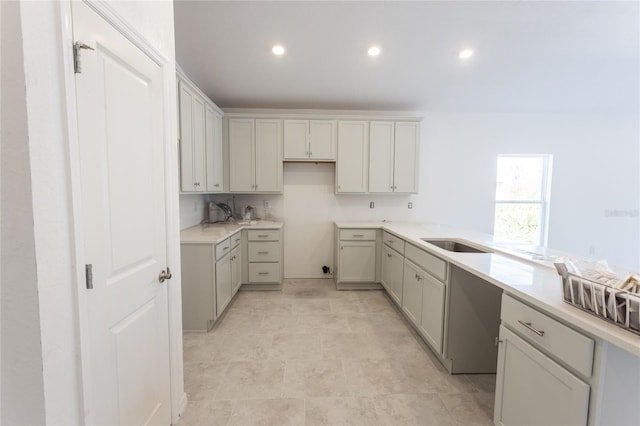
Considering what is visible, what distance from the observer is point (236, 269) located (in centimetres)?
315

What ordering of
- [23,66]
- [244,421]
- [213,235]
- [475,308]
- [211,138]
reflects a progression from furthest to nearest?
[211,138] < [213,235] < [475,308] < [244,421] < [23,66]

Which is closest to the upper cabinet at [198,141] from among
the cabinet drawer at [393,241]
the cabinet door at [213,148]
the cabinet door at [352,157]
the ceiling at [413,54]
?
the cabinet door at [213,148]

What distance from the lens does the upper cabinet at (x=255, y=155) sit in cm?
352

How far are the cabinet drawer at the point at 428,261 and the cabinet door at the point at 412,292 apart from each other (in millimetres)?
73

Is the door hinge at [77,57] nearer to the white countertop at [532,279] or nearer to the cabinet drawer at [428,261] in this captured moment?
the white countertop at [532,279]

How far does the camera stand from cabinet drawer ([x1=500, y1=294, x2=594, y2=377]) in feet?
2.97

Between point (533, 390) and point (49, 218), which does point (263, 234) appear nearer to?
point (49, 218)

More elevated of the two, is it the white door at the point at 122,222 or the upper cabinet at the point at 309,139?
the upper cabinet at the point at 309,139

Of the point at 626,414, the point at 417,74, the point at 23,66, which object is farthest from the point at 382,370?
the point at 417,74

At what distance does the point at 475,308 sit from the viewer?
6.12ft

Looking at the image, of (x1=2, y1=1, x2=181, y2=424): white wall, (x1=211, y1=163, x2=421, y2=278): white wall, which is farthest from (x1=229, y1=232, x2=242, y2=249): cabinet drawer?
(x1=2, y1=1, x2=181, y2=424): white wall

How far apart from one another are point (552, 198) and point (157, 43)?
17.7 feet

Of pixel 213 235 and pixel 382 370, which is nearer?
pixel 382 370

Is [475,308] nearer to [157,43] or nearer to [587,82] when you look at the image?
[157,43]
